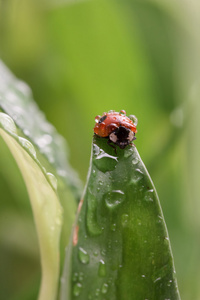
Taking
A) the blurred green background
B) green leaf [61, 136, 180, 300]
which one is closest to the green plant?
green leaf [61, 136, 180, 300]

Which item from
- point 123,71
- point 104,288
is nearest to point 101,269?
point 104,288

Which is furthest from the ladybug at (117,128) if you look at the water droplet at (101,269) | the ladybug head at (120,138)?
the water droplet at (101,269)

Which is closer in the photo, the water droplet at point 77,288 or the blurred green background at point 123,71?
the water droplet at point 77,288

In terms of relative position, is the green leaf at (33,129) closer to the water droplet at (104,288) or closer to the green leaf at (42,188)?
the green leaf at (42,188)

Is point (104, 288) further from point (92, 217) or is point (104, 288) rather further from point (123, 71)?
point (123, 71)

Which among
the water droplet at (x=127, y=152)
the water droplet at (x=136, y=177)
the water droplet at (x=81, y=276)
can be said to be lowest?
the water droplet at (x=81, y=276)
